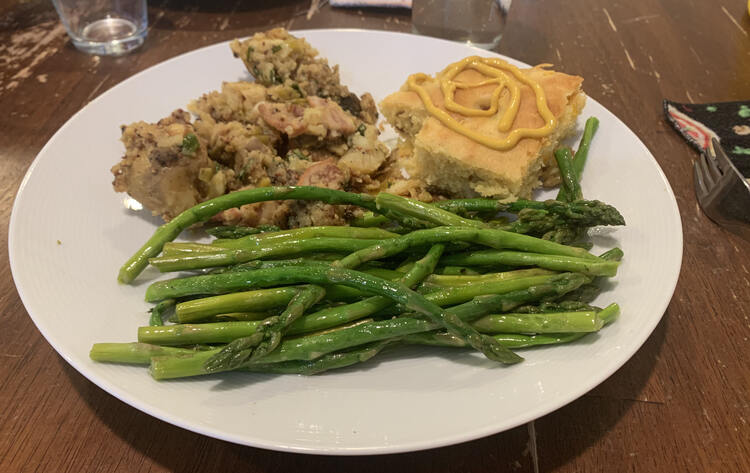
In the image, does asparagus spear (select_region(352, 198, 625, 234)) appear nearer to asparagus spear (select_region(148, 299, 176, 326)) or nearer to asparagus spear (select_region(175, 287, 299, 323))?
asparagus spear (select_region(175, 287, 299, 323))

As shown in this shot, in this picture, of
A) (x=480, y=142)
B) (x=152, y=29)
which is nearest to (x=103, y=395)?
(x=480, y=142)

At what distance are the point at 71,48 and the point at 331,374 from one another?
153 inches

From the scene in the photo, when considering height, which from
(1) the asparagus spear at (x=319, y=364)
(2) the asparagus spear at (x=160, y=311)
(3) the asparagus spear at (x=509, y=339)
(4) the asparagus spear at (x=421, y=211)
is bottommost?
(2) the asparagus spear at (x=160, y=311)

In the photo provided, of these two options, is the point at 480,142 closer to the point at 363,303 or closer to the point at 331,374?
the point at 363,303

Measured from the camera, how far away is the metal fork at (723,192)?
8.44 ft

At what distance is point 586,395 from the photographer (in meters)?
1.91

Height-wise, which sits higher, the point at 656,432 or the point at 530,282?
the point at 530,282

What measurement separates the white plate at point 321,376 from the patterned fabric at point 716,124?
83cm

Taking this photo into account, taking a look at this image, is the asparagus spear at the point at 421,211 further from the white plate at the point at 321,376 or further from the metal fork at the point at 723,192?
the metal fork at the point at 723,192

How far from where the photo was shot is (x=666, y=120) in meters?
3.32

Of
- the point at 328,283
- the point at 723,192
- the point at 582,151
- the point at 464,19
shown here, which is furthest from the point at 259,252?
the point at 464,19

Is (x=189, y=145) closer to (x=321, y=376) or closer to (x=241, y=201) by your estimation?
(x=241, y=201)

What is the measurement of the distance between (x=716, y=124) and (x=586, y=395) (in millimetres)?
2341

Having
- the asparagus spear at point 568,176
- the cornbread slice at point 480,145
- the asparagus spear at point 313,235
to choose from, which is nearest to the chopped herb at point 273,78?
the cornbread slice at point 480,145
